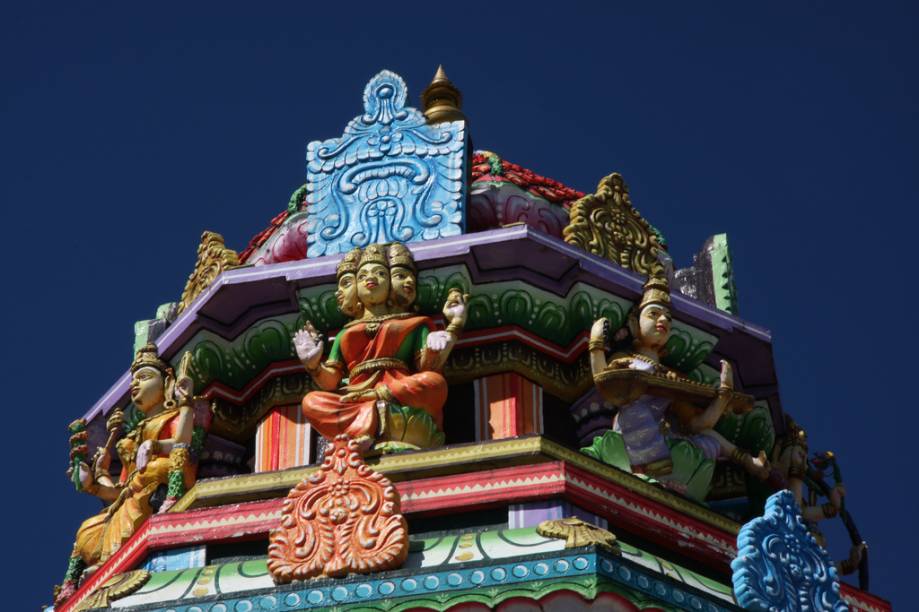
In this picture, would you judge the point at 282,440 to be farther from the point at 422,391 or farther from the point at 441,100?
the point at 441,100

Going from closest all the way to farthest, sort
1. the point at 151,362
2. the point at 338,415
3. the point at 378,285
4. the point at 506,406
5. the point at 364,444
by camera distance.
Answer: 1. the point at 364,444
2. the point at 338,415
3. the point at 378,285
4. the point at 506,406
5. the point at 151,362

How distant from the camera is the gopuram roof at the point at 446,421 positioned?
61.4ft

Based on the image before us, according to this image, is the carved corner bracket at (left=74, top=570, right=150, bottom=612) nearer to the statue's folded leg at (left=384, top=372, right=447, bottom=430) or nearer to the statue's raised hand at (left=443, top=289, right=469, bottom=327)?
the statue's folded leg at (left=384, top=372, right=447, bottom=430)

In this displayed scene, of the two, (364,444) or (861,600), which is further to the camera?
(861,600)

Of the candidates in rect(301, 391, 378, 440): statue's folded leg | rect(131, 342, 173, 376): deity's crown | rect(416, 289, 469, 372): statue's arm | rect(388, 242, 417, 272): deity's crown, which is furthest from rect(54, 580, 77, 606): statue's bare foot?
rect(388, 242, 417, 272): deity's crown

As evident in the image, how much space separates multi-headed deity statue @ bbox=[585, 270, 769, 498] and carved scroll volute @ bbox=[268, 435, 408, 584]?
2466mm

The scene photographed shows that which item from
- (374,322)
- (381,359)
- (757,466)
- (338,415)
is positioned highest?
(374,322)

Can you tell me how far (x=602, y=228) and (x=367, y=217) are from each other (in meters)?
2.13

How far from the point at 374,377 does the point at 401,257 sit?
111 centimetres

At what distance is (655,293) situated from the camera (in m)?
21.3

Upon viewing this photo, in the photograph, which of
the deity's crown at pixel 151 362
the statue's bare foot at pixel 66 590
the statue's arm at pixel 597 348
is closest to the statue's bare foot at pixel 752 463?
the statue's arm at pixel 597 348

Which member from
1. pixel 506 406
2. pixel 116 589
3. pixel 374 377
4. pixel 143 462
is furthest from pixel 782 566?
pixel 143 462

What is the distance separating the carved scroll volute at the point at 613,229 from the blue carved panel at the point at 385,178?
1109 mm

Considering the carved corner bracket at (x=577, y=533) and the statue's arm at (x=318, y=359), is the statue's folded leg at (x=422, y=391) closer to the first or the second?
the statue's arm at (x=318, y=359)
